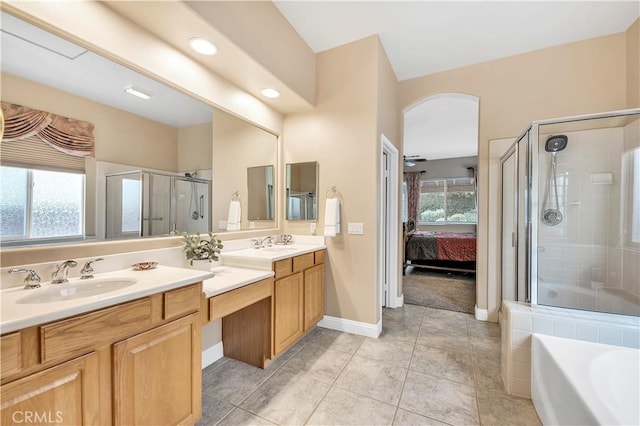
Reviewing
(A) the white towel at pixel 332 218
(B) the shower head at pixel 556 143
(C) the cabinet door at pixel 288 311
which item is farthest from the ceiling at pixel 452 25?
(C) the cabinet door at pixel 288 311

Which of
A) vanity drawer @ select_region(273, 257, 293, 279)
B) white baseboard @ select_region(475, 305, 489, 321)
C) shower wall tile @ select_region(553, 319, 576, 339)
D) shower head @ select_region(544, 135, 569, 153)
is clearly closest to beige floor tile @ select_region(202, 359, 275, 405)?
vanity drawer @ select_region(273, 257, 293, 279)

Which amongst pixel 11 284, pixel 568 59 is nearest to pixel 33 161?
pixel 11 284

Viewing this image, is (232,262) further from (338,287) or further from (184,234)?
(338,287)

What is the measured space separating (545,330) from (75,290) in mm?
2727

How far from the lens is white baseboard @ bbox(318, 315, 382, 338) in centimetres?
259

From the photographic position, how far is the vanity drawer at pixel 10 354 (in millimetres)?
775

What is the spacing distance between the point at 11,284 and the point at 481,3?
3.63 meters

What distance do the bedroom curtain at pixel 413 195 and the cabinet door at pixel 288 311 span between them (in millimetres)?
6744

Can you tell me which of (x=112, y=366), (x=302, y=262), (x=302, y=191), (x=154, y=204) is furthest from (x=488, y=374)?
(x=154, y=204)

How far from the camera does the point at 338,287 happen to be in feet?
9.02

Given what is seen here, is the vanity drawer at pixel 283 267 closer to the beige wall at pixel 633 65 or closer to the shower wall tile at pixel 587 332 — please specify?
the shower wall tile at pixel 587 332

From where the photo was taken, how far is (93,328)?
981 millimetres

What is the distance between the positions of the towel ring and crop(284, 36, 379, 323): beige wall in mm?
38

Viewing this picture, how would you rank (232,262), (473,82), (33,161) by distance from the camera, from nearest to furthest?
(33,161), (232,262), (473,82)
